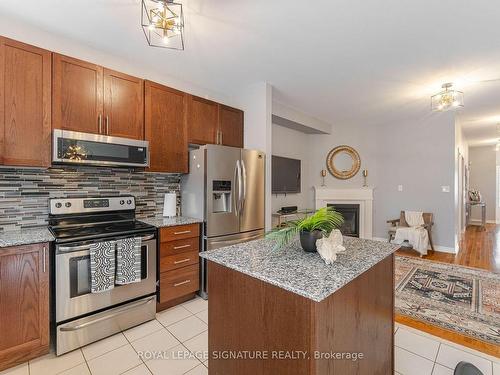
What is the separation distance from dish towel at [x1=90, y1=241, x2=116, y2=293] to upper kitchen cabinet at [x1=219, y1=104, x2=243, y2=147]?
184 centimetres

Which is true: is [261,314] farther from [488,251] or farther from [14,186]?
[488,251]

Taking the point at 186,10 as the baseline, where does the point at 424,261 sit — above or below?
below

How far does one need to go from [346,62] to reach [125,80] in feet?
7.58

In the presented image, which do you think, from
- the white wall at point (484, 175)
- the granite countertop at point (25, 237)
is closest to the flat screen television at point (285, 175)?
the granite countertop at point (25, 237)

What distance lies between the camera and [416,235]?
4312 mm

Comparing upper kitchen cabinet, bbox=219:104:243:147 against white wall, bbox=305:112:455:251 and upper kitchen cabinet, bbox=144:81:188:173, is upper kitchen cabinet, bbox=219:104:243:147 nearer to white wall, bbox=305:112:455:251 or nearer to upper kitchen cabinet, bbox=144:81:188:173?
upper kitchen cabinet, bbox=144:81:188:173

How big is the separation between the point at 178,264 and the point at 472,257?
482 cm

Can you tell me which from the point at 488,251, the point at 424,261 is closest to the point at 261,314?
the point at 424,261

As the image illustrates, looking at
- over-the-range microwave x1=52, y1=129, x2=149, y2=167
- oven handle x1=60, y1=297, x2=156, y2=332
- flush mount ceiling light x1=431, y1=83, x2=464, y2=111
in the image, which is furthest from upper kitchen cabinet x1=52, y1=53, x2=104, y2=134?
flush mount ceiling light x1=431, y1=83, x2=464, y2=111

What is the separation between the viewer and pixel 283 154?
17.0 ft

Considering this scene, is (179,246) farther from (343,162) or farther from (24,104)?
(343,162)

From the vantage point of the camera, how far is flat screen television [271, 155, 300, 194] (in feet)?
15.7

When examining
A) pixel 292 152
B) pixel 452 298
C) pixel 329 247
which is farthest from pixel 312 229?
pixel 292 152

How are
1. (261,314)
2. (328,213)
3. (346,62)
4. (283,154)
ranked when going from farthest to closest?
(283,154), (346,62), (328,213), (261,314)
